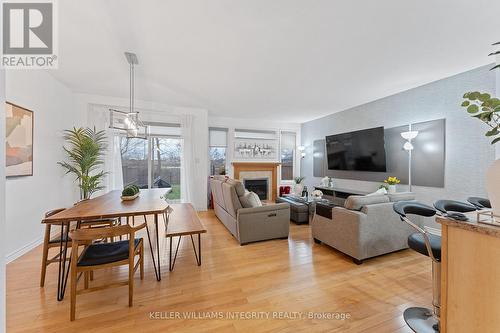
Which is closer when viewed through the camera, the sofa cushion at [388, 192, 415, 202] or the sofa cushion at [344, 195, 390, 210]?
the sofa cushion at [344, 195, 390, 210]

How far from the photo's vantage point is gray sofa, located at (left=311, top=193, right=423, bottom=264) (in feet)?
8.21

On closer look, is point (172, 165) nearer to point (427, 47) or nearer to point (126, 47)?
point (126, 47)

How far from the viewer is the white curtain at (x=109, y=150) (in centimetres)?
440

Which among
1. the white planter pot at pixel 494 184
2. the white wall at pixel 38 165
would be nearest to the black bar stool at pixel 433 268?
the white planter pot at pixel 494 184

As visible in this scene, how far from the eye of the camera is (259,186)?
6.64 metres

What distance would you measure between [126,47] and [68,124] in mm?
2616

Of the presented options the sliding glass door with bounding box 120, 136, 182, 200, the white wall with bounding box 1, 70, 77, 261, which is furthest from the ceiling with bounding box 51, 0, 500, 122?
the sliding glass door with bounding box 120, 136, 182, 200

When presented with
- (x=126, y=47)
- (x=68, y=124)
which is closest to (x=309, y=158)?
(x=126, y=47)

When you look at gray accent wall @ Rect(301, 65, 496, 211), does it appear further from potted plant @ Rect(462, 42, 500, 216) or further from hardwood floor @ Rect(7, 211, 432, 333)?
potted plant @ Rect(462, 42, 500, 216)

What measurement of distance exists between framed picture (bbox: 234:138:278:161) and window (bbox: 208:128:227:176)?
380 mm

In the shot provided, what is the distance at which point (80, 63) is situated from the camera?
2.96 meters

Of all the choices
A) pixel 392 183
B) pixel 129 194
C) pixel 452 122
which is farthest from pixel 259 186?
pixel 452 122

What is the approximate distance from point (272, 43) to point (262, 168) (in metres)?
4.44

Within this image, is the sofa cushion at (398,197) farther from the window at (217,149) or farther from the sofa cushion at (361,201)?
the window at (217,149)
